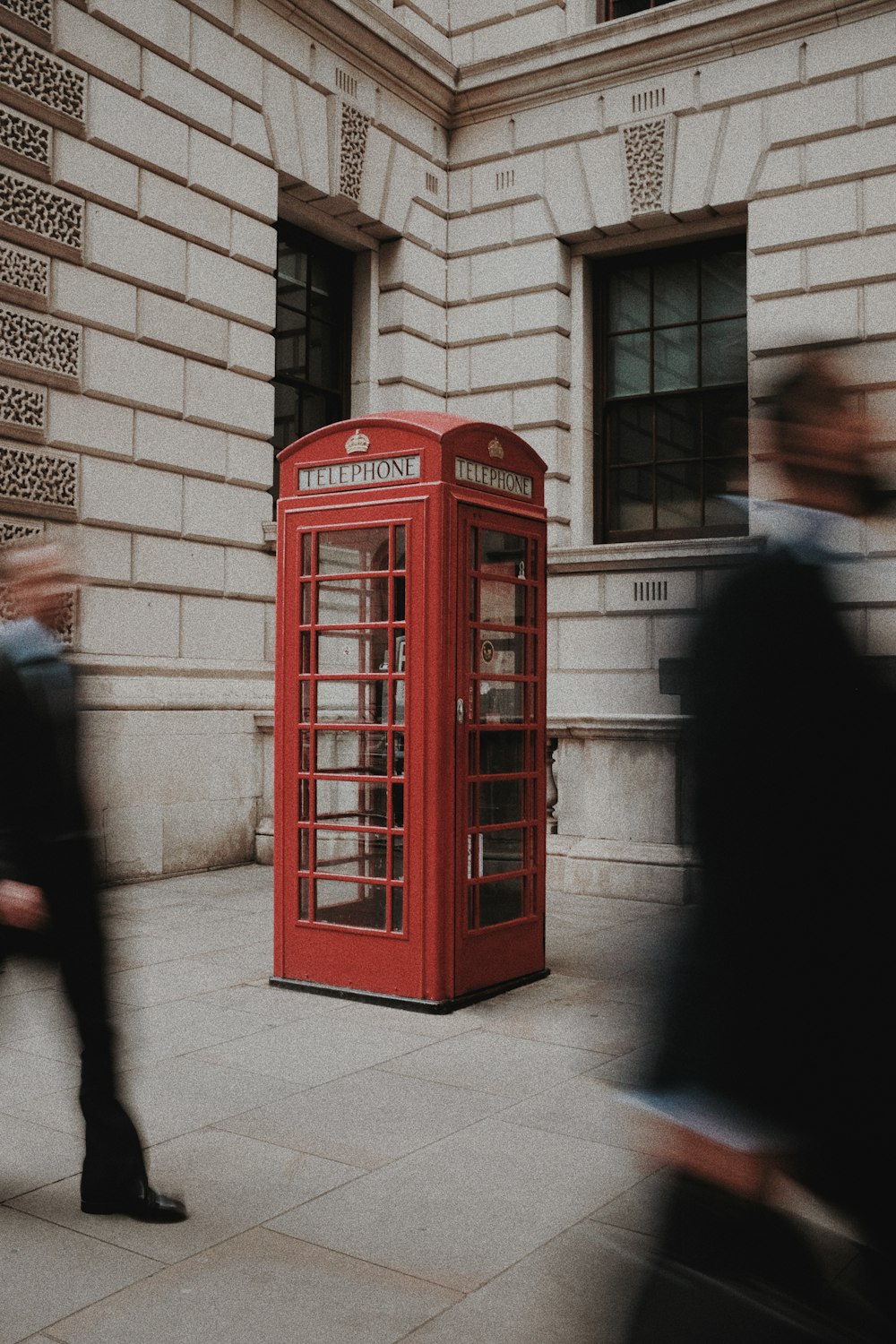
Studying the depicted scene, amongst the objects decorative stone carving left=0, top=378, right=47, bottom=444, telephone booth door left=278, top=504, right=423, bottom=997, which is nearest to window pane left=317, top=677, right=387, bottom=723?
telephone booth door left=278, top=504, right=423, bottom=997

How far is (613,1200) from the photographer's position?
330cm

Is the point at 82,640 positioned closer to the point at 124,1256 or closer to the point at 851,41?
the point at 124,1256

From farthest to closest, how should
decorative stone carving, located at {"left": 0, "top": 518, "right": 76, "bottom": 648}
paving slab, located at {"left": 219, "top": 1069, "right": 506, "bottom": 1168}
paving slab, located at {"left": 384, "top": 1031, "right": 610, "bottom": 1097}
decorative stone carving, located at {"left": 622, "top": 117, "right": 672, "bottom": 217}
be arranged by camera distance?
decorative stone carving, located at {"left": 622, "top": 117, "right": 672, "bottom": 217} < decorative stone carving, located at {"left": 0, "top": 518, "right": 76, "bottom": 648} < paving slab, located at {"left": 384, "top": 1031, "right": 610, "bottom": 1097} < paving slab, located at {"left": 219, "top": 1069, "right": 506, "bottom": 1168}

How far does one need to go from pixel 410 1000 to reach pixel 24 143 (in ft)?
19.9

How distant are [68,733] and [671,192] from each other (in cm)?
925

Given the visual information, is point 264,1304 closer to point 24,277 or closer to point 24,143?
point 24,277

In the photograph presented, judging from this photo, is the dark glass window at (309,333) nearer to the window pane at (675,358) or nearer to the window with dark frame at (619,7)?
the window pane at (675,358)

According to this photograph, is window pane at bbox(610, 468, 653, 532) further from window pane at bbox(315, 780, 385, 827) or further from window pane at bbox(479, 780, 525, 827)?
window pane at bbox(315, 780, 385, 827)

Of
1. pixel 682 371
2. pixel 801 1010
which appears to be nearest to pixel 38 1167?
pixel 801 1010

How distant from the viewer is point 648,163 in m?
11.0

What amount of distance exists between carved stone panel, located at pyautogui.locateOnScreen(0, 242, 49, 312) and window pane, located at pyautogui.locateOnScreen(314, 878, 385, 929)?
15.2ft

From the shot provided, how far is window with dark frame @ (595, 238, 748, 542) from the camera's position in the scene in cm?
1110

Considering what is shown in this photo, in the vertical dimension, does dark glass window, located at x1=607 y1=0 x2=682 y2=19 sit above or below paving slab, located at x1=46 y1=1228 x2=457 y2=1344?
above

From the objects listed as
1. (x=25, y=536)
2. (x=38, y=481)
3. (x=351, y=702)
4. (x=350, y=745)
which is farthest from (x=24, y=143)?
(x=350, y=745)
